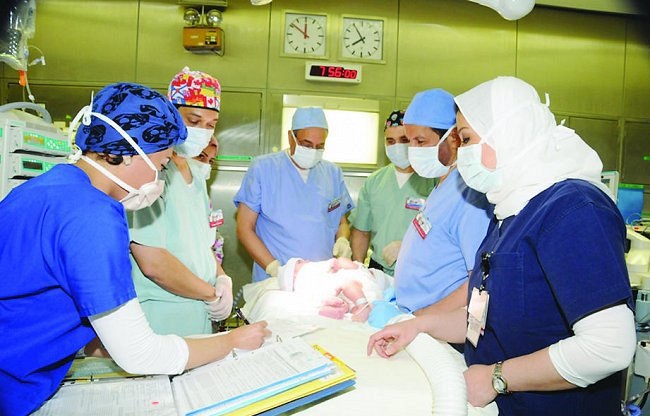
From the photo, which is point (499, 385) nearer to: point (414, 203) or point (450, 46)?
point (414, 203)

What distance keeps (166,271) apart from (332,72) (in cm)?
290

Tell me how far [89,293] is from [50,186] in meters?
0.23

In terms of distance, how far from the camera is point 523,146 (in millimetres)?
1145

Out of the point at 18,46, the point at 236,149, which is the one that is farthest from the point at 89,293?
the point at 236,149

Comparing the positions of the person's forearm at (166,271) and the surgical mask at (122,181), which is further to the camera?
the person's forearm at (166,271)

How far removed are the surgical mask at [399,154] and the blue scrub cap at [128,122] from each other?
5.81ft

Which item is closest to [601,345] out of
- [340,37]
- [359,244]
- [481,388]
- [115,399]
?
[481,388]

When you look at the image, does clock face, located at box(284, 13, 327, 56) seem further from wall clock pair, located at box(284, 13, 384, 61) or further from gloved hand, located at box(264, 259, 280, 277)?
gloved hand, located at box(264, 259, 280, 277)

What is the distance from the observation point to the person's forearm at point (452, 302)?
1.49 m

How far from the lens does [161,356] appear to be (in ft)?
3.22

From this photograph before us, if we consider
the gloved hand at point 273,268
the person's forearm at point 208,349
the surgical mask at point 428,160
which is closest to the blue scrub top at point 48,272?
the person's forearm at point 208,349

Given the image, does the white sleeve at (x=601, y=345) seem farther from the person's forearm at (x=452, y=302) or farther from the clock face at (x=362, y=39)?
the clock face at (x=362, y=39)

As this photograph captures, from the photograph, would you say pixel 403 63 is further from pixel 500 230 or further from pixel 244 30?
pixel 500 230

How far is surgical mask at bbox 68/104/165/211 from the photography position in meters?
1.06
